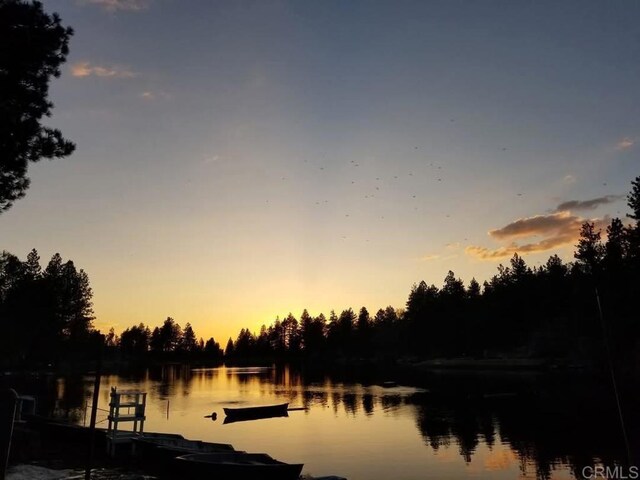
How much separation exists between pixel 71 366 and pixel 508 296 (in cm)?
13079

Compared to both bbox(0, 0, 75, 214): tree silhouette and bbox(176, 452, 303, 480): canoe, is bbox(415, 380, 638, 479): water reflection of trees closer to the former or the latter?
bbox(176, 452, 303, 480): canoe

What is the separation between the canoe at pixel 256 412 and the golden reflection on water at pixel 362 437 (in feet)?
4.19

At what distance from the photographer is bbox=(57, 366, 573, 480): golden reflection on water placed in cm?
3144

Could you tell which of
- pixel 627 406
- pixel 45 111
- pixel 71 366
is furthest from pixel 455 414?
pixel 71 366

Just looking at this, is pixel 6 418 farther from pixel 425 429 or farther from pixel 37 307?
pixel 37 307

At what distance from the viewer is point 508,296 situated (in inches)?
5935

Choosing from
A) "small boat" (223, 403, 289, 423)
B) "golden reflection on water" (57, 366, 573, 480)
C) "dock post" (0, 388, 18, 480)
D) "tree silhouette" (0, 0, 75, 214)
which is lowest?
"golden reflection on water" (57, 366, 573, 480)

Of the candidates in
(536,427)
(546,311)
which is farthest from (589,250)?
(536,427)

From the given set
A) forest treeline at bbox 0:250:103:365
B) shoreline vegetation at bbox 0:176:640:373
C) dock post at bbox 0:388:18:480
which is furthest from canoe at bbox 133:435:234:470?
forest treeline at bbox 0:250:103:365

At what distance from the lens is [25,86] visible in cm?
1725

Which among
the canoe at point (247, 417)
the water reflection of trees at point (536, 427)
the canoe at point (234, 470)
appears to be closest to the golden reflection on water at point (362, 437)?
the water reflection of trees at point (536, 427)

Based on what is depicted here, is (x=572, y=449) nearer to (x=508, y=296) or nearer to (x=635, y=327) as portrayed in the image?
(x=635, y=327)

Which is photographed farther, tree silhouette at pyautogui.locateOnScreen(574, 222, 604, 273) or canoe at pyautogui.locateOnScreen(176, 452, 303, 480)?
tree silhouette at pyautogui.locateOnScreen(574, 222, 604, 273)

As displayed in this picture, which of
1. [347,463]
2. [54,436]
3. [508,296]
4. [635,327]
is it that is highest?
[508,296]
